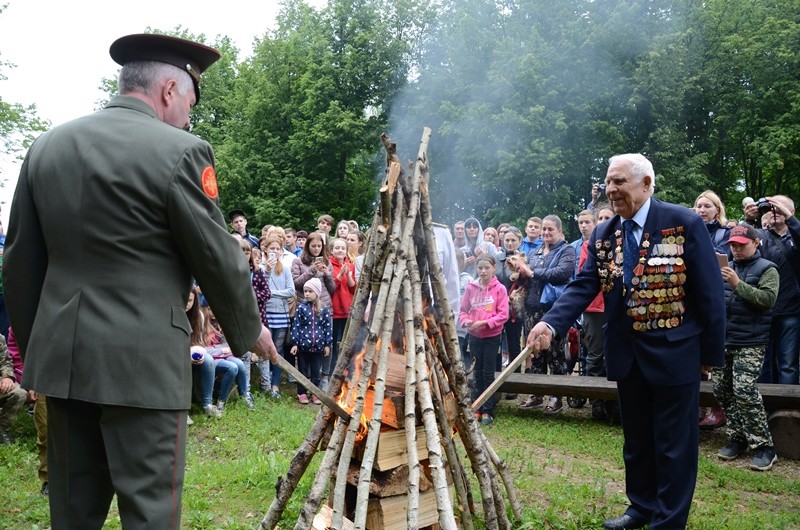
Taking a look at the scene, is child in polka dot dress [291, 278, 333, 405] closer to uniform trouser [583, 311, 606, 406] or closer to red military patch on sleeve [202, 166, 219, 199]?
uniform trouser [583, 311, 606, 406]

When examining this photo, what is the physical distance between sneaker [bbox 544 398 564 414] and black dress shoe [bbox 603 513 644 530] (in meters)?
4.04

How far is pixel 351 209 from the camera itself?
85.8 feet

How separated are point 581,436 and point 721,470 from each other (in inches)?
64.2

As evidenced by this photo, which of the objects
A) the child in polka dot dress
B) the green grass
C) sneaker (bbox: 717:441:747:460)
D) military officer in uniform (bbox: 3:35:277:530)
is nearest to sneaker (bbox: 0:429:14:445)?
the green grass

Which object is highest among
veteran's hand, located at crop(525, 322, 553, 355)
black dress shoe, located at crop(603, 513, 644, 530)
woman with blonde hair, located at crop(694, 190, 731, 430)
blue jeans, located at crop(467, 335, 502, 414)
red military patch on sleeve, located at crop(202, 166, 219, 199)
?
woman with blonde hair, located at crop(694, 190, 731, 430)

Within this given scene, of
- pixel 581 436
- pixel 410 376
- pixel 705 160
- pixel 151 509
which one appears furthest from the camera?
pixel 705 160

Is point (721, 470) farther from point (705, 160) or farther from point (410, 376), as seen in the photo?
point (705, 160)

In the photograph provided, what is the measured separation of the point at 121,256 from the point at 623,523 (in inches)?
145

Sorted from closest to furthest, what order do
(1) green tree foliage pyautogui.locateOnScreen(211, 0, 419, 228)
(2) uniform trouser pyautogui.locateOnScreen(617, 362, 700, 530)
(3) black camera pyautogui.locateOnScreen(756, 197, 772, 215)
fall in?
(2) uniform trouser pyautogui.locateOnScreen(617, 362, 700, 530) < (3) black camera pyautogui.locateOnScreen(756, 197, 772, 215) < (1) green tree foliage pyautogui.locateOnScreen(211, 0, 419, 228)

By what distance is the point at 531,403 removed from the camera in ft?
29.2

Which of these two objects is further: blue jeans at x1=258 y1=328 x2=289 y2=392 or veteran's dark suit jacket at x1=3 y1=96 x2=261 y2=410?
blue jeans at x1=258 y1=328 x2=289 y2=392

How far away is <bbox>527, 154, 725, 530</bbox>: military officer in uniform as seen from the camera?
4.13 metres

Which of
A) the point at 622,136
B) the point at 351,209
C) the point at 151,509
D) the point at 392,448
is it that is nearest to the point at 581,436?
the point at 392,448

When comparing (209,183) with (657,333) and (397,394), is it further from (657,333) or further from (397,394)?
(657,333)
